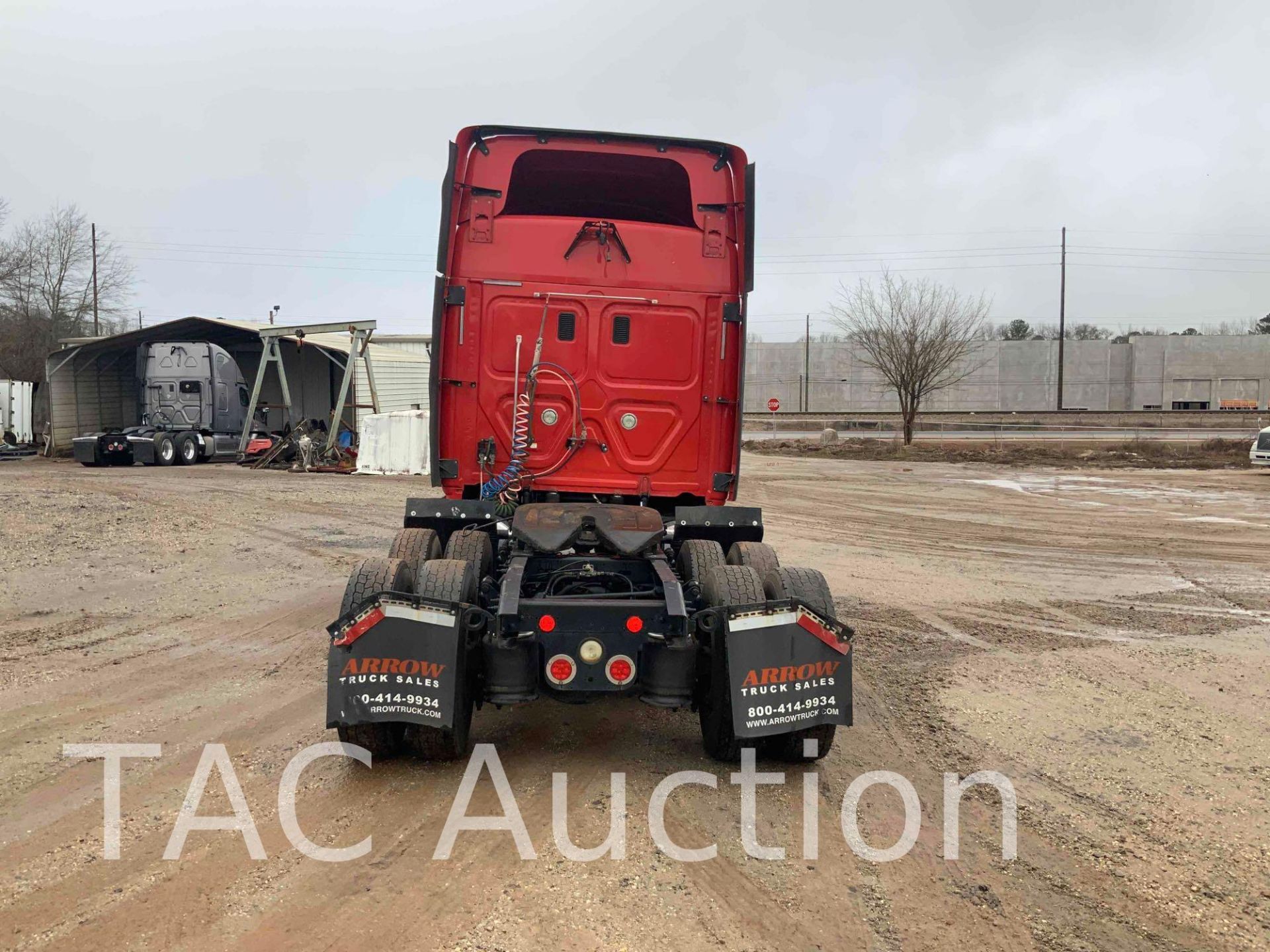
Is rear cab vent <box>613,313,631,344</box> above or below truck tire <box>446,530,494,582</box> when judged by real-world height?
Result: above

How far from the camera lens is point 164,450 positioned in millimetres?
25000

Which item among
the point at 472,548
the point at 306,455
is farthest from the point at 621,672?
the point at 306,455

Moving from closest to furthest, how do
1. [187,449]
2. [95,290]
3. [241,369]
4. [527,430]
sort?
[527,430], [187,449], [241,369], [95,290]

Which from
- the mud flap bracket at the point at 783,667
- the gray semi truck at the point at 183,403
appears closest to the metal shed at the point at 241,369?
the gray semi truck at the point at 183,403

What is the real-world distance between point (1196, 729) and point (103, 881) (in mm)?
5679

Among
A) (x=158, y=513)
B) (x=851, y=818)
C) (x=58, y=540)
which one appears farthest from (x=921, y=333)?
(x=851, y=818)

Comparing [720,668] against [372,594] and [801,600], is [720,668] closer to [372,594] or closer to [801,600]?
[801,600]

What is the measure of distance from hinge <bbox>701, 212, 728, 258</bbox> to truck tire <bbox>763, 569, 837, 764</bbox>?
2.30 m

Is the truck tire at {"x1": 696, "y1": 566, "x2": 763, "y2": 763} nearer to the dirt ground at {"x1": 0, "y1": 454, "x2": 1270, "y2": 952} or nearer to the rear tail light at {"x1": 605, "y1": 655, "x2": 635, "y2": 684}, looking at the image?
the dirt ground at {"x1": 0, "y1": 454, "x2": 1270, "y2": 952}

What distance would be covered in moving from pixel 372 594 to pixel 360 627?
165 mm

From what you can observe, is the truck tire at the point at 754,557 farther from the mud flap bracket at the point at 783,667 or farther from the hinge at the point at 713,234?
the hinge at the point at 713,234

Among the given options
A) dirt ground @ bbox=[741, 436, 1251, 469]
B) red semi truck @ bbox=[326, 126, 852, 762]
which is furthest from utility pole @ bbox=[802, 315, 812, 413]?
red semi truck @ bbox=[326, 126, 852, 762]

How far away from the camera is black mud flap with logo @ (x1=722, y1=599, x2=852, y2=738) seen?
431 centimetres

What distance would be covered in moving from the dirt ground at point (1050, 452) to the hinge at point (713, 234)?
24.1m
